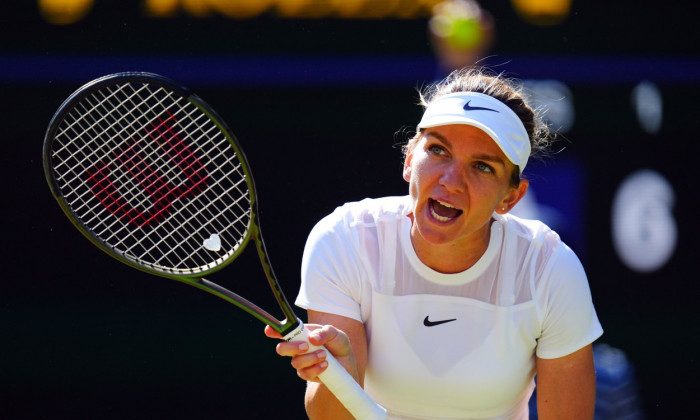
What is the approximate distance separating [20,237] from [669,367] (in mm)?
2218

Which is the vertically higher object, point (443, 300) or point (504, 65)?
point (504, 65)

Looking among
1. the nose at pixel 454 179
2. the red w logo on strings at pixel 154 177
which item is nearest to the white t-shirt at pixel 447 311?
the nose at pixel 454 179

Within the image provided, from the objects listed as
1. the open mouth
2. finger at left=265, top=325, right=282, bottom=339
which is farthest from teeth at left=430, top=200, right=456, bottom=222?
finger at left=265, top=325, right=282, bottom=339

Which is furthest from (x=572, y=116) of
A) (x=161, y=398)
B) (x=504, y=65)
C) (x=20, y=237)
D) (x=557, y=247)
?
(x=20, y=237)

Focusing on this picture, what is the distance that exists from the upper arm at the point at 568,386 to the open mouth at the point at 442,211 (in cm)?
40

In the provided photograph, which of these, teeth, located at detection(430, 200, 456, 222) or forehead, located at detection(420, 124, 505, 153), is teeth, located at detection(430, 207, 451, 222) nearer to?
teeth, located at detection(430, 200, 456, 222)

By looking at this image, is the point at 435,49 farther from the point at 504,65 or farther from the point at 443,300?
the point at 443,300

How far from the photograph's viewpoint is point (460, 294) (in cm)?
225

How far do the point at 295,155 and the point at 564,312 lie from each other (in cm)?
131

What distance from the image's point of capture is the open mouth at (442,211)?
213 centimetres

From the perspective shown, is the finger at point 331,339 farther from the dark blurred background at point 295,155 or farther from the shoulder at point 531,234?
the dark blurred background at point 295,155

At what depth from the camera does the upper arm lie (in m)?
2.20

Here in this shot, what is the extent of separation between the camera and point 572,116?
3297 mm

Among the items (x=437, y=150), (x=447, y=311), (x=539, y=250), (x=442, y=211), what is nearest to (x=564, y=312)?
(x=539, y=250)
